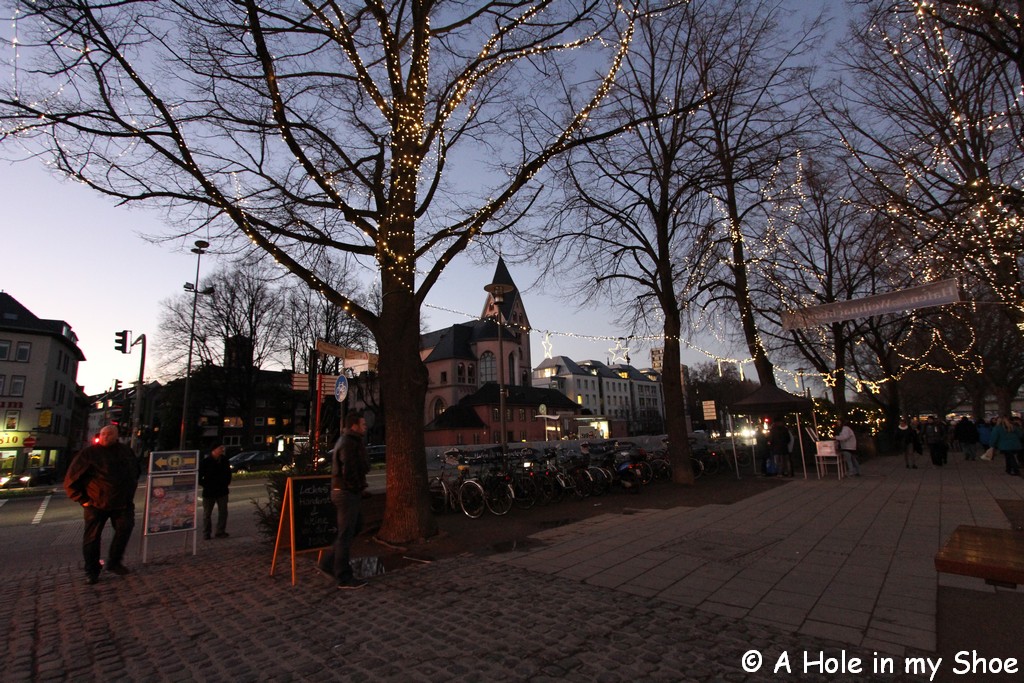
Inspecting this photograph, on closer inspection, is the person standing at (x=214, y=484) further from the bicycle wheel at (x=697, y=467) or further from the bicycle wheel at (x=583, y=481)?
the bicycle wheel at (x=697, y=467)

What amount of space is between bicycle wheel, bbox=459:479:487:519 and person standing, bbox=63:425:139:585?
545 cm

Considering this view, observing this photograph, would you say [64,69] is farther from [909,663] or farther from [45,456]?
[45,456]

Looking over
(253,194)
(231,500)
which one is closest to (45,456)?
(231,500)

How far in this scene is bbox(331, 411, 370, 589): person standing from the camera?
5.50m

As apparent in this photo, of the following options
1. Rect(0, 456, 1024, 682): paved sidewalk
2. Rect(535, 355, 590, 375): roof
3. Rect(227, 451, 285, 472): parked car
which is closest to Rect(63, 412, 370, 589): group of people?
Rect(0, 456, 1024, 682): paved sidewalk

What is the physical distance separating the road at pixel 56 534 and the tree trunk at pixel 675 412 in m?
7.91

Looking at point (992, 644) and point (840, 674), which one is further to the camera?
point (992, 644)

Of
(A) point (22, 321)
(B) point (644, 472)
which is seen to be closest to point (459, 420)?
(A) point (22, 321)

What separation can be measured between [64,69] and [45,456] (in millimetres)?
54514

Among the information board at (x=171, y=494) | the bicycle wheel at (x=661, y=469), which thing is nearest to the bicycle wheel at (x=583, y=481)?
the bicycle wheel at (x=661, y=469)

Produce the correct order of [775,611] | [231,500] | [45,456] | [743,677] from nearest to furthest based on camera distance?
[743,677] → [775,611] → [231,500] → [45,456]

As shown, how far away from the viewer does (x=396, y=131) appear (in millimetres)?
8273

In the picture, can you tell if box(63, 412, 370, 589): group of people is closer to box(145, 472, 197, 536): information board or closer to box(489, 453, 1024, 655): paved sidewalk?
box(145, 472, 197, 536): information board

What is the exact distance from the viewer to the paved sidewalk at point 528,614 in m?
3.47
